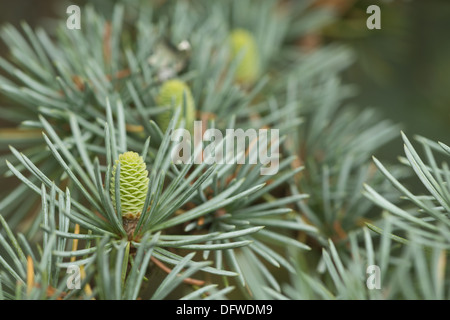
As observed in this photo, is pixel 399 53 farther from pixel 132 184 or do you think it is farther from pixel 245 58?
pixel 132 184

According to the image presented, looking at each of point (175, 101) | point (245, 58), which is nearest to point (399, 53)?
point (245, 58)

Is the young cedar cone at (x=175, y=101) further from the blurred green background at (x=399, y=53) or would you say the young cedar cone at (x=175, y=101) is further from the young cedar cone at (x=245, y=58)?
the blurred green background at (x=399, y=53)

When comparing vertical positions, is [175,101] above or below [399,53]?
Result: below

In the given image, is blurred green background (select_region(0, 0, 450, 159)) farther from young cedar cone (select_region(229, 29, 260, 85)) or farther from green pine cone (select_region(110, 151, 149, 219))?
green pine cone (select_region(110, 151, 149, 219))

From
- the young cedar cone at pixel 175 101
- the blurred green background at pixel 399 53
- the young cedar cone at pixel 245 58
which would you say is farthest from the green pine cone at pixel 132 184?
the blurred green background at pixel 399 53

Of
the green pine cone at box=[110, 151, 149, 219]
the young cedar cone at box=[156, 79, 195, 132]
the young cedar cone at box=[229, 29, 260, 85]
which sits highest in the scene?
the young cedar cone at box=[229, 29, 260, 85]

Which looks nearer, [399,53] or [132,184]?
[132,184]

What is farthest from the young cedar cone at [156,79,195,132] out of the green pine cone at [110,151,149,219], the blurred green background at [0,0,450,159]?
the blurred green background at [0,0,450,159]
